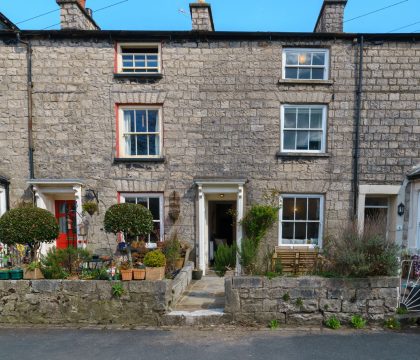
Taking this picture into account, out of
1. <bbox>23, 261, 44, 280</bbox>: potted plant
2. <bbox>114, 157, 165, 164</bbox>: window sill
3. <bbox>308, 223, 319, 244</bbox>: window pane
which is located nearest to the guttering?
<bbox>114, 157, 165, 164</bbox>: window sill

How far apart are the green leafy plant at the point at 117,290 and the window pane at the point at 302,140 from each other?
22.0 ft

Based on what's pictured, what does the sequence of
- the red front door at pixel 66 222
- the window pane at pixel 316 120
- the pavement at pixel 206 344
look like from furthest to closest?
the red front door at pixel 66 222 → the window pane at pixel 316 120 → the pavement at pixel 206 344

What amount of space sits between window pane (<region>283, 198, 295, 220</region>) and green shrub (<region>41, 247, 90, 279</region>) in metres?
6.09

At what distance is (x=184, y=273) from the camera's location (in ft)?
22.2

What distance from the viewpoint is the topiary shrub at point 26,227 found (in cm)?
542

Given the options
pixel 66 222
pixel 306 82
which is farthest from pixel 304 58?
pixel 66 222

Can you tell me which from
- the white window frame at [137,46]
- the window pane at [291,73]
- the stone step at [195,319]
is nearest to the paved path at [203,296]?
the stone step at [195,319]

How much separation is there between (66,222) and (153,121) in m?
4.69

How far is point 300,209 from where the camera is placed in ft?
28.9

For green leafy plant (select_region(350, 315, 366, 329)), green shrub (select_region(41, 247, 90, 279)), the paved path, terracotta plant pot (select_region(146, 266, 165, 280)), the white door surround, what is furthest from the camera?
the white door surround

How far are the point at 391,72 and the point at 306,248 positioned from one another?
20.7 ft

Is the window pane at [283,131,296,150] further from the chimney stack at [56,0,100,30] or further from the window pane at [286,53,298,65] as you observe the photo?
the chimney stack at [56,0,100,30]

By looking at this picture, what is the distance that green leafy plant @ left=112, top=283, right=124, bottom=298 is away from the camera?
16.4ft

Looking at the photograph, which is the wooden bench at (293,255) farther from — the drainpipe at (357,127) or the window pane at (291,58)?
the window pane at (291,58)
